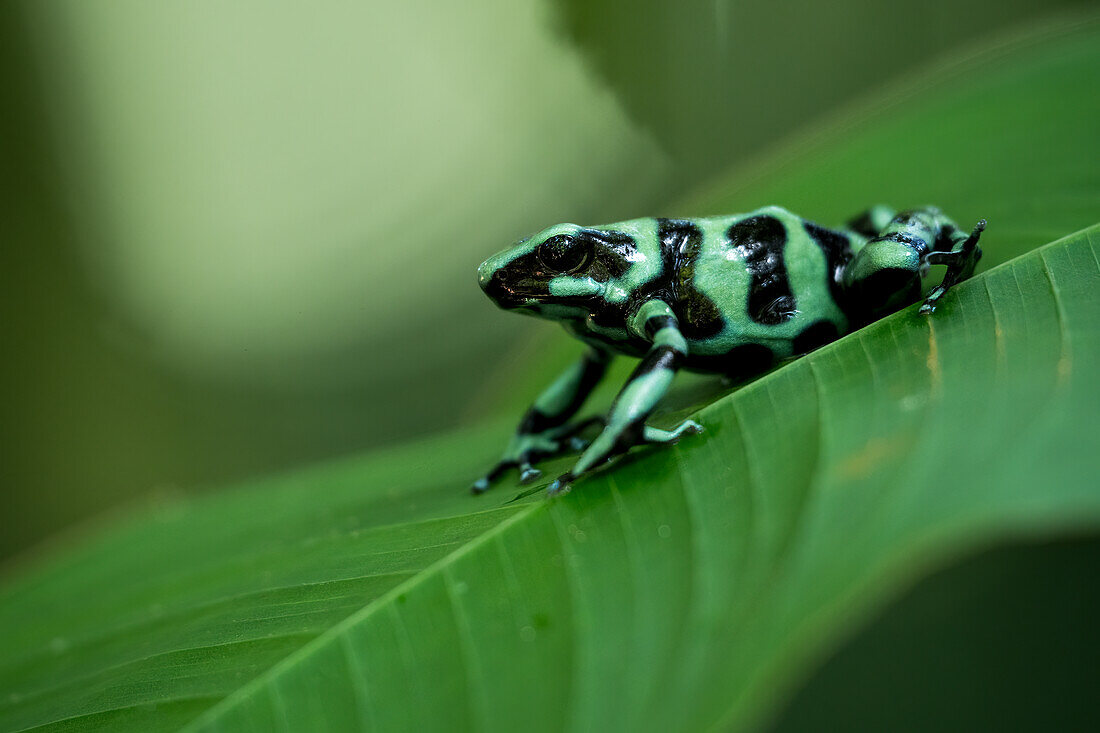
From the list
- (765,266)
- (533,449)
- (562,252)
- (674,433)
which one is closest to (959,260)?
(765,266)

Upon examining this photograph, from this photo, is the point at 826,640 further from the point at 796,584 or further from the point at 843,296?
the point at 843,296

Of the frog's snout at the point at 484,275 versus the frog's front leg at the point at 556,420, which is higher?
the frog's snout at the point at 484,275

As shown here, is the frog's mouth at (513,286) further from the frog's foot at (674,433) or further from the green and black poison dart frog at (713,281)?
the frog's foot at (674,433)

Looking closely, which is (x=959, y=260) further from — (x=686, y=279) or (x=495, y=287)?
(x=495, y=287)

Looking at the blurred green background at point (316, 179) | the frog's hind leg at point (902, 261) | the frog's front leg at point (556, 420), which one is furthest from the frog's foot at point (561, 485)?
the blurred green background at point (316, 179)

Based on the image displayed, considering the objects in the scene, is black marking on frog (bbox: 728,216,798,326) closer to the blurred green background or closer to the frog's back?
the frog's back

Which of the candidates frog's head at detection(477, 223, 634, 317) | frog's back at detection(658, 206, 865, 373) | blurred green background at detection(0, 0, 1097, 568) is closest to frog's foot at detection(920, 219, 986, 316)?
frog's back at detection(658, 206, 865, 373)

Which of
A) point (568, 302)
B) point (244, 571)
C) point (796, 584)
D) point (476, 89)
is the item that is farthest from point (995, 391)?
point (476, 89)
